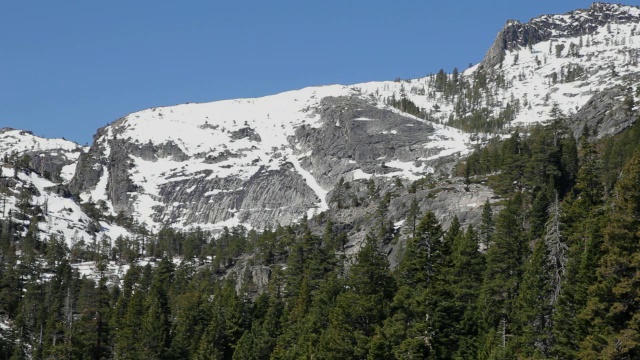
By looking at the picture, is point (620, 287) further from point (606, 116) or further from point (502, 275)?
point (606, 116)

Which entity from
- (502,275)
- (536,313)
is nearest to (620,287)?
(536,313)

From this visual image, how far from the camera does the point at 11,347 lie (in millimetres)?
108688

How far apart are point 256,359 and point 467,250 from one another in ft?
82.6

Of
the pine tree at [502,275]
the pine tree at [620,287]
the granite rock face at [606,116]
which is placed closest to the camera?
the pine tree at [620,287]

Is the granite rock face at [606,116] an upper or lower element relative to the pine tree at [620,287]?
upper

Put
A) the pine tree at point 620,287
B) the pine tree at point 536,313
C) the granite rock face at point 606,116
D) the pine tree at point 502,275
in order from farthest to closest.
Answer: the granite rock face at point 606,116, the pine tree at point 502,275, the pine tree at point 536,313, the pine tree at point 620,287

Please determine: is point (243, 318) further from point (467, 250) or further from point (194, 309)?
point (467, 250)

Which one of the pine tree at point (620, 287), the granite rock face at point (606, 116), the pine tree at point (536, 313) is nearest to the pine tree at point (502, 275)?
the pine tree at point (536, 313)

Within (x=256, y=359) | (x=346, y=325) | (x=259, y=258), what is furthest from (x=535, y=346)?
(x=259, y=258)

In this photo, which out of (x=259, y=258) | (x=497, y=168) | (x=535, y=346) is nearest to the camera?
(x=535, y=346)

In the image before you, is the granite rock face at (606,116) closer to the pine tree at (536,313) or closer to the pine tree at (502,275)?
the pine tree at (502,275)

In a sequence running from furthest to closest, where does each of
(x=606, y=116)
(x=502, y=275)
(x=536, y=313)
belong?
1. (x=606, y=116)
2. (x=502, y=275)
3. (x=536, y=313)

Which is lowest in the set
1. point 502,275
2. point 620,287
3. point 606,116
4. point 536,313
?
point 536,313

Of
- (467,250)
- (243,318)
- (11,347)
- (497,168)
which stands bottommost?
(11,347)
